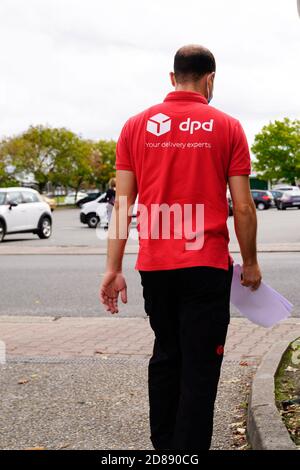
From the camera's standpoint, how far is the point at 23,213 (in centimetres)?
2197

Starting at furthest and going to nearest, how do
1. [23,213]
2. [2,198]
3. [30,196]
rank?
[30,196]
[23,213]
[2,198]

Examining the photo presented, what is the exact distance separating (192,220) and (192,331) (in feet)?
1.62

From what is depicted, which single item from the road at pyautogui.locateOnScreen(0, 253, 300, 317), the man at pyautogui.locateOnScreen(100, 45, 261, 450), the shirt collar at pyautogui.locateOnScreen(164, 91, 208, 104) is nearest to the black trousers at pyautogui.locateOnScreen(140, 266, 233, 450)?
the man at pyautogui.locateOnScreen(100, 45, 261, 450)

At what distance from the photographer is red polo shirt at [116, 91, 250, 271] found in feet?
10.2

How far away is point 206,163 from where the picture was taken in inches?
122

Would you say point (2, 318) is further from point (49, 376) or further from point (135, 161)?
point (135, 161)

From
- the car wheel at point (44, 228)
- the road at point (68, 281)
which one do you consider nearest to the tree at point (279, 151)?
the car wheel at point (44, 228)

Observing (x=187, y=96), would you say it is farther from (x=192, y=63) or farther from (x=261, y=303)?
(x=261, y=303)

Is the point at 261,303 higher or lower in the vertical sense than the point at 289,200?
lower

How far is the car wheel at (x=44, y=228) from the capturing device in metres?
22.7

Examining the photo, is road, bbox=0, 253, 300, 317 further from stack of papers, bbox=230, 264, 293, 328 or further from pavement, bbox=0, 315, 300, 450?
stack of papers, bbox=230, 264, 293, 328

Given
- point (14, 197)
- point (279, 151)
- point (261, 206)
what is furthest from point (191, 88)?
point (279, 151)

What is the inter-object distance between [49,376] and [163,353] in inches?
91.3

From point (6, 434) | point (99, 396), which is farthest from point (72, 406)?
point (6, 434)
